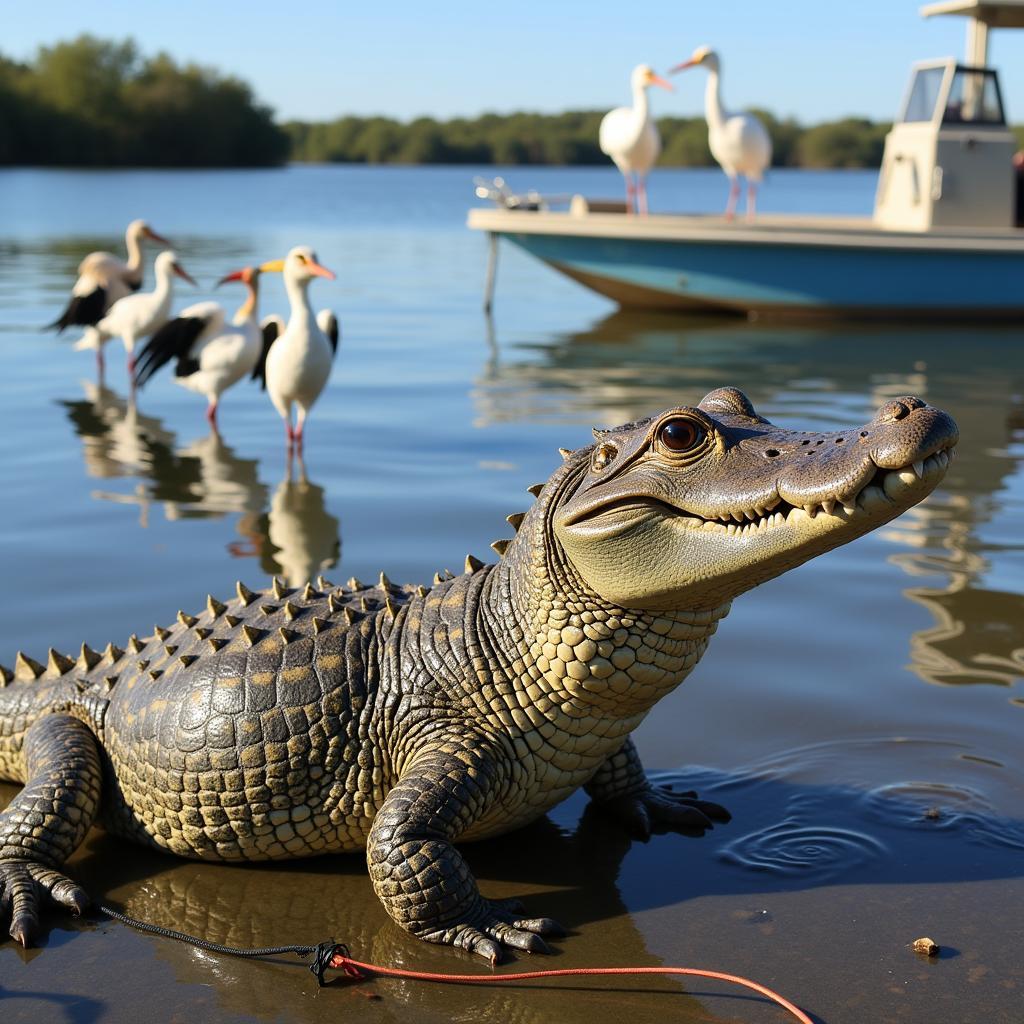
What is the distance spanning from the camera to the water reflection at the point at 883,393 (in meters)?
5.76

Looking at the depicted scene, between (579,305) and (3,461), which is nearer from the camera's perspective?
(3,461)

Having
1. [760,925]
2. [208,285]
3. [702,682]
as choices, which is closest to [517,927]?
[760,925]

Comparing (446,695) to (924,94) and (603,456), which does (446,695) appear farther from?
(924,94)

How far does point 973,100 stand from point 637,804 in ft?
48.5

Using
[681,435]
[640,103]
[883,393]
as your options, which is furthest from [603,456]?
[640,103]

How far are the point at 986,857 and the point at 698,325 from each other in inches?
532

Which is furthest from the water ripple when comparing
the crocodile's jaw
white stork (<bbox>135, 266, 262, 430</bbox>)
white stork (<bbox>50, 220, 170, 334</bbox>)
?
white stork (<bbox>50, 220, 170, 334</bbox>)

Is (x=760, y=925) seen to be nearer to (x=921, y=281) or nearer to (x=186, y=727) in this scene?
(x=186, y=727)

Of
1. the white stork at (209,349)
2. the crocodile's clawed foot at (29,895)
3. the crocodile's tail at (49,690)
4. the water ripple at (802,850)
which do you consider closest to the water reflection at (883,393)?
the water ripple at (802,850)

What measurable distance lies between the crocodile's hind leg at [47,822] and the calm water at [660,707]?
12 centimetres

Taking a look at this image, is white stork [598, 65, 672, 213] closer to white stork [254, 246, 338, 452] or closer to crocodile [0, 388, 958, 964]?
white stork [254, 246, 338, 452]

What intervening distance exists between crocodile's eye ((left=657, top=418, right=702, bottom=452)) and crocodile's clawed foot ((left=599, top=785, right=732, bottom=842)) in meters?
1.27

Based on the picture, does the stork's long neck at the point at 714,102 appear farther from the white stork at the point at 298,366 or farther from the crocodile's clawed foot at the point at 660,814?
the crocodile's clawed foot at the point at 660,814

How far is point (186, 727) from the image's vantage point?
11.7 ft
